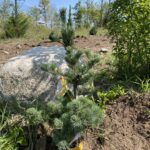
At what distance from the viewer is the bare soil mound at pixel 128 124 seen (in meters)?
4.27

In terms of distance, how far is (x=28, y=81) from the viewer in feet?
16.3

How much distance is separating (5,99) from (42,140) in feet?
3.21

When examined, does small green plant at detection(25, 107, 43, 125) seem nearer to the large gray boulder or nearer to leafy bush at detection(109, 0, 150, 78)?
the large gray boulder

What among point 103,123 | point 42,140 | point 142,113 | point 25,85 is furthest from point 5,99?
point 142,113

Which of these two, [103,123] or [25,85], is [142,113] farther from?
[25,85]

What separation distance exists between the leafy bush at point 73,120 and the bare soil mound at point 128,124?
1.43ft

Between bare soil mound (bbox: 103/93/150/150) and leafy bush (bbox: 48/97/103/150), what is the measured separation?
437 mm

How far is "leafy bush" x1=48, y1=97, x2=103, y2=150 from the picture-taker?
3.85 meters

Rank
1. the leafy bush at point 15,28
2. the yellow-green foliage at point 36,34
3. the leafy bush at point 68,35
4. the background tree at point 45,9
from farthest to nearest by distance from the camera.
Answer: the background tree at point 45,9 → the leafy bush at point 15,28 → the yellow-green foliage at point 36,34 → the leafy bush at point 68,35

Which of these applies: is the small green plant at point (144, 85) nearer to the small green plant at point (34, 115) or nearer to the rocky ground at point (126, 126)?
the rocky ground at point (126, 126)

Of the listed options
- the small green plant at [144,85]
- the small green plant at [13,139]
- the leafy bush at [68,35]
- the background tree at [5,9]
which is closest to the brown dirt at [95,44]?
the leafy bush at [68,35]

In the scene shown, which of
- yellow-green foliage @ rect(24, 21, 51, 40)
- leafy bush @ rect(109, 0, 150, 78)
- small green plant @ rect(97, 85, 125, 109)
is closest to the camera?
small green plant @ rect(97, 85, 125, 109)

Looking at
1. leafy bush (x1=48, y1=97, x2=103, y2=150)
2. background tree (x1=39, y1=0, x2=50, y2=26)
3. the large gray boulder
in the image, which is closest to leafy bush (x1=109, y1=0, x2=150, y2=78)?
the large gray boulder

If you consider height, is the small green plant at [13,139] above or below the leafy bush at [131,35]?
below
